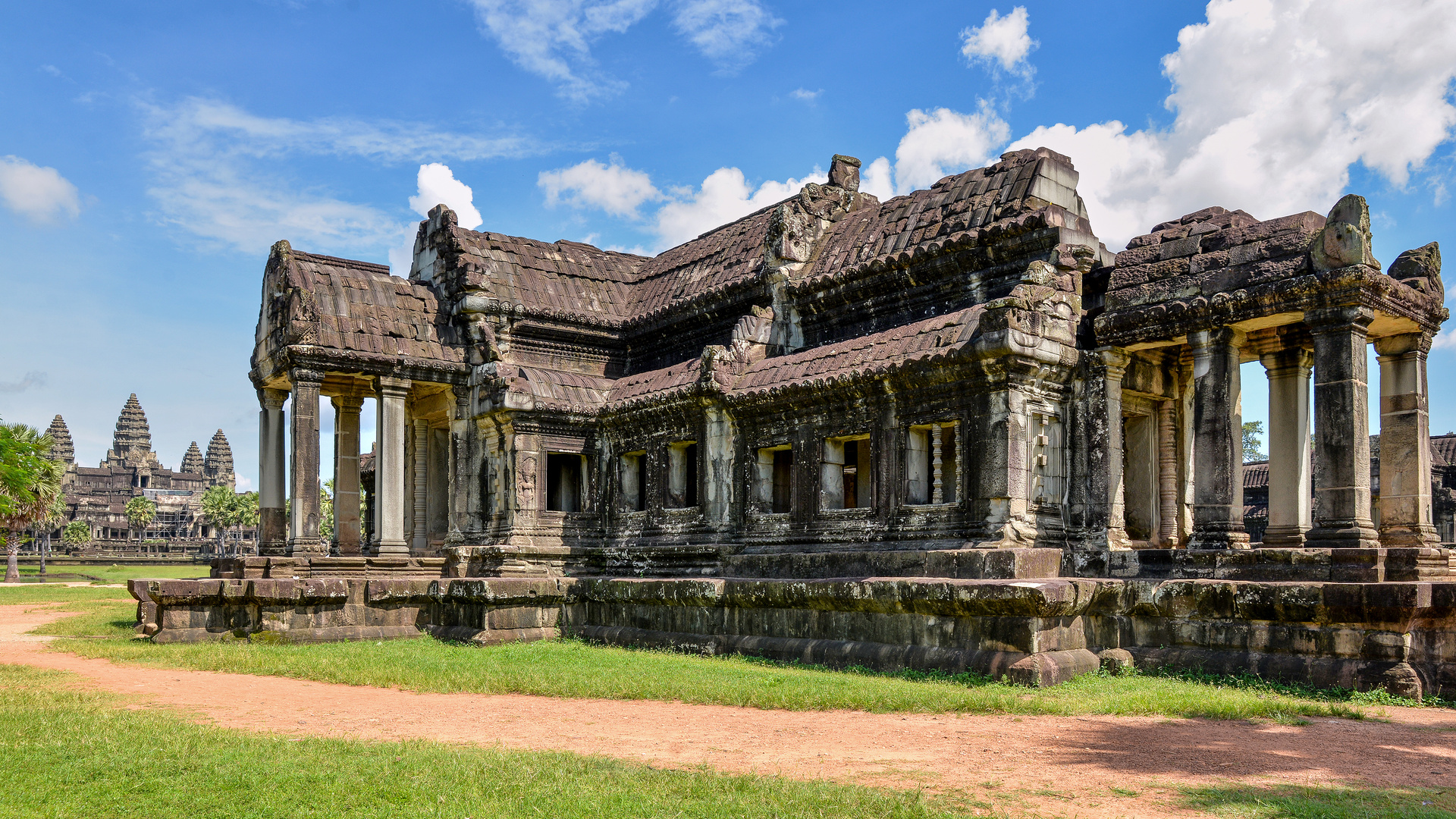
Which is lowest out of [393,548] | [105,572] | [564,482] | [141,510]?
[105,572]

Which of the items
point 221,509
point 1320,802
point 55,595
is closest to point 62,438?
point 221,509

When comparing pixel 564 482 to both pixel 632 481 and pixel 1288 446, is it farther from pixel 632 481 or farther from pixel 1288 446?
pixel 1288 446

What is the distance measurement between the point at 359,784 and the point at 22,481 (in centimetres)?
2018

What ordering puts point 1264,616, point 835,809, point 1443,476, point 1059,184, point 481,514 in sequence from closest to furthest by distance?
1. point 835,809
2. point 1264,616
3. point 1059,184
4. point 481,514
5. point 1443,476

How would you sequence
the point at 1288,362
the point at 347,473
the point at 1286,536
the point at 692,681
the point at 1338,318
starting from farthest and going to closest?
the point at 347,473
the point at 1288,362
the point at 1286,536
the point at 692,681
the point at 1338,318

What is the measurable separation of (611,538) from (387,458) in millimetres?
4020

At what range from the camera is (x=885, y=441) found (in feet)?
45.3

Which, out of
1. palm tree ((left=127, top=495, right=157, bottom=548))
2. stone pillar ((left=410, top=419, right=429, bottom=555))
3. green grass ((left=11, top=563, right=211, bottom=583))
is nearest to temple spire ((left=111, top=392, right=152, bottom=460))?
palm tree ((left=127, top=495, right=157, bottom=548))

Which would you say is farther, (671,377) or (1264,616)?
(671,377)

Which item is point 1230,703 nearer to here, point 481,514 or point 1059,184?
point 1059,184

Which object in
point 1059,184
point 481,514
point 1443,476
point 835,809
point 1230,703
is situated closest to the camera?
point 835,809

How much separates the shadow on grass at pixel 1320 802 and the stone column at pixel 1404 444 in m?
5.94

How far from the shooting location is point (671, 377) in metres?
17.2

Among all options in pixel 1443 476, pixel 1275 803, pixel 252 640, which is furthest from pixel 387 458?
pixel 1443 476
